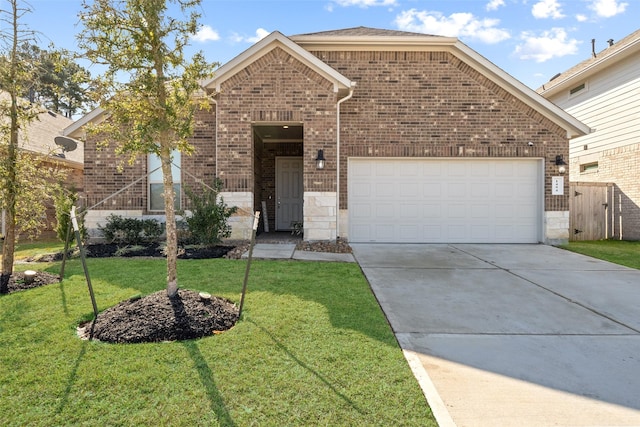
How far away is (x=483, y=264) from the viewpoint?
701 cm

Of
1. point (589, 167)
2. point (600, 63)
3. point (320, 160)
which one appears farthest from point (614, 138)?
point (320, 160)

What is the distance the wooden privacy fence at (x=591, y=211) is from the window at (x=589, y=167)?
1726 mm

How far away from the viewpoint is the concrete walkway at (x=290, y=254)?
726 centimetres

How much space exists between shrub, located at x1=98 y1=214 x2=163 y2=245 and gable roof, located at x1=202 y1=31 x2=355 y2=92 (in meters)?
3.73

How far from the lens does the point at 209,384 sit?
102 inches

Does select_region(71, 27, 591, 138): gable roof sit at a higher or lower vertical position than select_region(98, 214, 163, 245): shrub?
higher

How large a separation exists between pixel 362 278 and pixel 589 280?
12.4 ft

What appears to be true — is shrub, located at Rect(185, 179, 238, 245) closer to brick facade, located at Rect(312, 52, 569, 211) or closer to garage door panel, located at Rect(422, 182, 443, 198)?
brick facade, located at Rect(312, 52, 569, 211)

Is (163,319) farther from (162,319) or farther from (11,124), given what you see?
(11,124)

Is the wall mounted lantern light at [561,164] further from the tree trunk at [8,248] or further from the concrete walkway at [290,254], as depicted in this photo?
the tree trunk at [8,248]

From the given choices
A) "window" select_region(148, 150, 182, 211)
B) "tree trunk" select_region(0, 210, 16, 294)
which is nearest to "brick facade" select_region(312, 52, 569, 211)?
"window" select_region(148, 150, 182, 211)

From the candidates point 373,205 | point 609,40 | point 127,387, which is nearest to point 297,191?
point 373,205

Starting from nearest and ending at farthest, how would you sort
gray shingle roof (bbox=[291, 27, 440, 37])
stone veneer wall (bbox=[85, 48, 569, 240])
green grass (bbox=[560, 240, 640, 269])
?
1. green grass (bbox=[560, 240, 640, 269])
2. stone veneer wall (bbox=[85, 48, 569, 240])
3. gray shingle roof (bbox=[291, 27, 440, 37])

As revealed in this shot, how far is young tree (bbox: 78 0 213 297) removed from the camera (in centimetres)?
368
